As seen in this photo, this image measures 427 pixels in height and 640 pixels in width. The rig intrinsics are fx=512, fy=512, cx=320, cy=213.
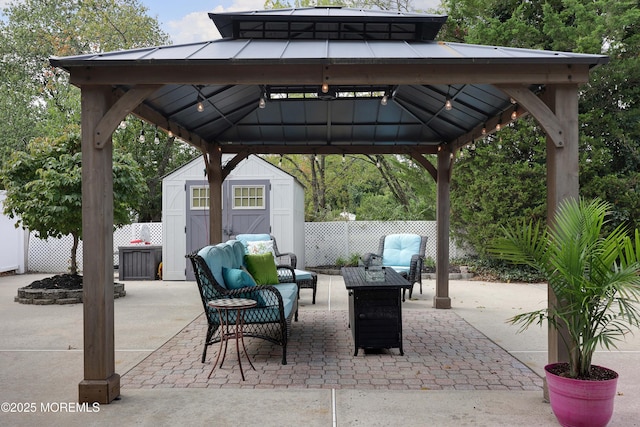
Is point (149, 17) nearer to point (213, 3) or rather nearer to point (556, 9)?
point (556, 9)

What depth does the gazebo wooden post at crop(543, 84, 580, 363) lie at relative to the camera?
357 cm

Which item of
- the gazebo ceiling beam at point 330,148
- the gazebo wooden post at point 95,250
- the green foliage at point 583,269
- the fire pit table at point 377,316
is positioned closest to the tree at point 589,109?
the gazebo ceiling beam at point 330,148

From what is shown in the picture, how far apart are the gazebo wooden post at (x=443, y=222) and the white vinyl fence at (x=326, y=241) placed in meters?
Result: 4.66

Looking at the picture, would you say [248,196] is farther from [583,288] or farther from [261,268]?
[583,288]

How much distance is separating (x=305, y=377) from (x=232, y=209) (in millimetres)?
6991

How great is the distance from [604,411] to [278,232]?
822 cm

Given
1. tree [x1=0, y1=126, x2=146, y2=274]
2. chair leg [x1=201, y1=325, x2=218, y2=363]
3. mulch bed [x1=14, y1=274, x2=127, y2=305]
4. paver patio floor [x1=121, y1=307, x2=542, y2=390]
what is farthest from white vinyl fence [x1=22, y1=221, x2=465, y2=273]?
chair leg [x1=201, y1=325, x2=218, y2=363]

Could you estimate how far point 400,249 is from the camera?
28.8 ft

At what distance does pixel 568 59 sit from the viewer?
A: 347 centimetres

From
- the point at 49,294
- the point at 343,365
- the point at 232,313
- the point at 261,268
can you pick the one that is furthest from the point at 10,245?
the point at 343,365

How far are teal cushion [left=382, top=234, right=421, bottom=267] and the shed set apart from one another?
8.58 ft

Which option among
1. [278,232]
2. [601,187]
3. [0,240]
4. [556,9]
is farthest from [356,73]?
[0,240]

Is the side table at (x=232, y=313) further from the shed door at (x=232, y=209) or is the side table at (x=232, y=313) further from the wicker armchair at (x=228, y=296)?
the shed door at (x=232, y=209)

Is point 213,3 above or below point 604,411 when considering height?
above
